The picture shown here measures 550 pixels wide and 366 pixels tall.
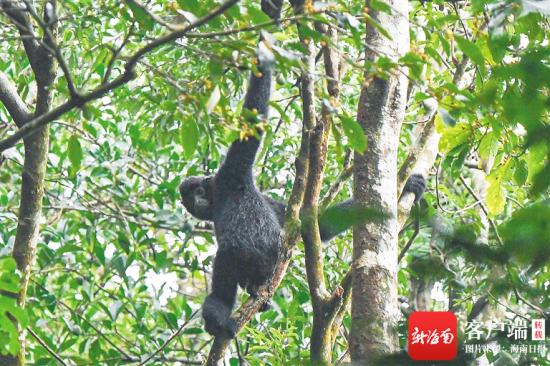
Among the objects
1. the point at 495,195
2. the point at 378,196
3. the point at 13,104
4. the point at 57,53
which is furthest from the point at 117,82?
the point at 495,195

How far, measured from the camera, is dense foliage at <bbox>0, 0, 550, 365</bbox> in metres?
1.66

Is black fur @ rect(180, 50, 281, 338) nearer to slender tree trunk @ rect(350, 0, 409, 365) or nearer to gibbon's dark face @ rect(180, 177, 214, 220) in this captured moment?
gibbon's dark face @ rect(180, 177, 214, 220)

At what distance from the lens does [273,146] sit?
7848 mm

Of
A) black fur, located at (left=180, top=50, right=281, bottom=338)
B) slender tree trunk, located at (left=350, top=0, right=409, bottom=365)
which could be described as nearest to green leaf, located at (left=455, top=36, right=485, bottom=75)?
slender tree trunk, located at (left=350, top=0, right=409, bottom=365)

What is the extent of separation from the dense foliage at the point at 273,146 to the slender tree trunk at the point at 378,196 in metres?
0.25

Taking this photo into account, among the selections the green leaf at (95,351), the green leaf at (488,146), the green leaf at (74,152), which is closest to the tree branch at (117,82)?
the green leaf at (74,152)

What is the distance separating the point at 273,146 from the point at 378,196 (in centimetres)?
371

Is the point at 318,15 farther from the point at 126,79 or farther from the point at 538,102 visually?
the point at 538,102

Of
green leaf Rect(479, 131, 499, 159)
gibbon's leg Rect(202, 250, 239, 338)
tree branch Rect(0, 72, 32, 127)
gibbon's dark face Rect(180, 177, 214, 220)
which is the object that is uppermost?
gibbon's dark face Rect(180, 177, 214, 220)

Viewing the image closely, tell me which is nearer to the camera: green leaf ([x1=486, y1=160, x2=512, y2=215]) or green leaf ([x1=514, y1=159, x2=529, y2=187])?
green leaf ([x1=514, y1=159, x2=529, y2=187])

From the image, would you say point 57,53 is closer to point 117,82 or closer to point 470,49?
point 117,82

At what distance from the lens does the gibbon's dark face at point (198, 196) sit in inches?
308

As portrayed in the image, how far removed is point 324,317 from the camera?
484 cm

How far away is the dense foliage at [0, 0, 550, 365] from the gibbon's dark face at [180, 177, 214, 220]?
181 mm
